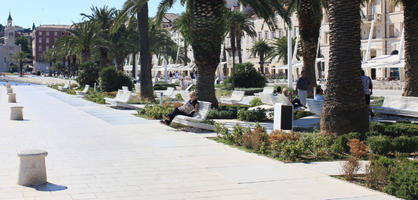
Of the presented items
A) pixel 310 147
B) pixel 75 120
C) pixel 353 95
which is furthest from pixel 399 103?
pixel 75 120

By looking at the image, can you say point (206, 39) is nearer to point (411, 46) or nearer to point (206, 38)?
point (206, 38)

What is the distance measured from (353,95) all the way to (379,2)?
57.8m

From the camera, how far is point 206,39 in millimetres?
18594

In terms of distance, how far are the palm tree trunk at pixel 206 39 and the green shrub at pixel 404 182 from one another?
12.1m

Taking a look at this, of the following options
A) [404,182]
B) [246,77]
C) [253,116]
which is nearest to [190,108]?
[253,116]

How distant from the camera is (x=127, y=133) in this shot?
13930 mm

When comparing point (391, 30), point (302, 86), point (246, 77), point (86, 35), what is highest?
point (391, 30)

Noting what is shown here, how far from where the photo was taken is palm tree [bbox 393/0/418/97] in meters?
17.7

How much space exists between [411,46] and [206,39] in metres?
6.86

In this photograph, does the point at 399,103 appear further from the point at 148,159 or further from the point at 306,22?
the point at 148,159

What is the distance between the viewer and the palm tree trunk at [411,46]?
17694 millimetres

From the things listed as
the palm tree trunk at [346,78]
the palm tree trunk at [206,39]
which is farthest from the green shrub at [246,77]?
the palm tree trunk at [346,78]

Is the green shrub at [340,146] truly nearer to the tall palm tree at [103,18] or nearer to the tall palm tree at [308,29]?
the tall palm tree at [308,29]

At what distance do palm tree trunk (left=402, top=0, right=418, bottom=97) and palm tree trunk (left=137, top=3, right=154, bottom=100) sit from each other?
12.4m
